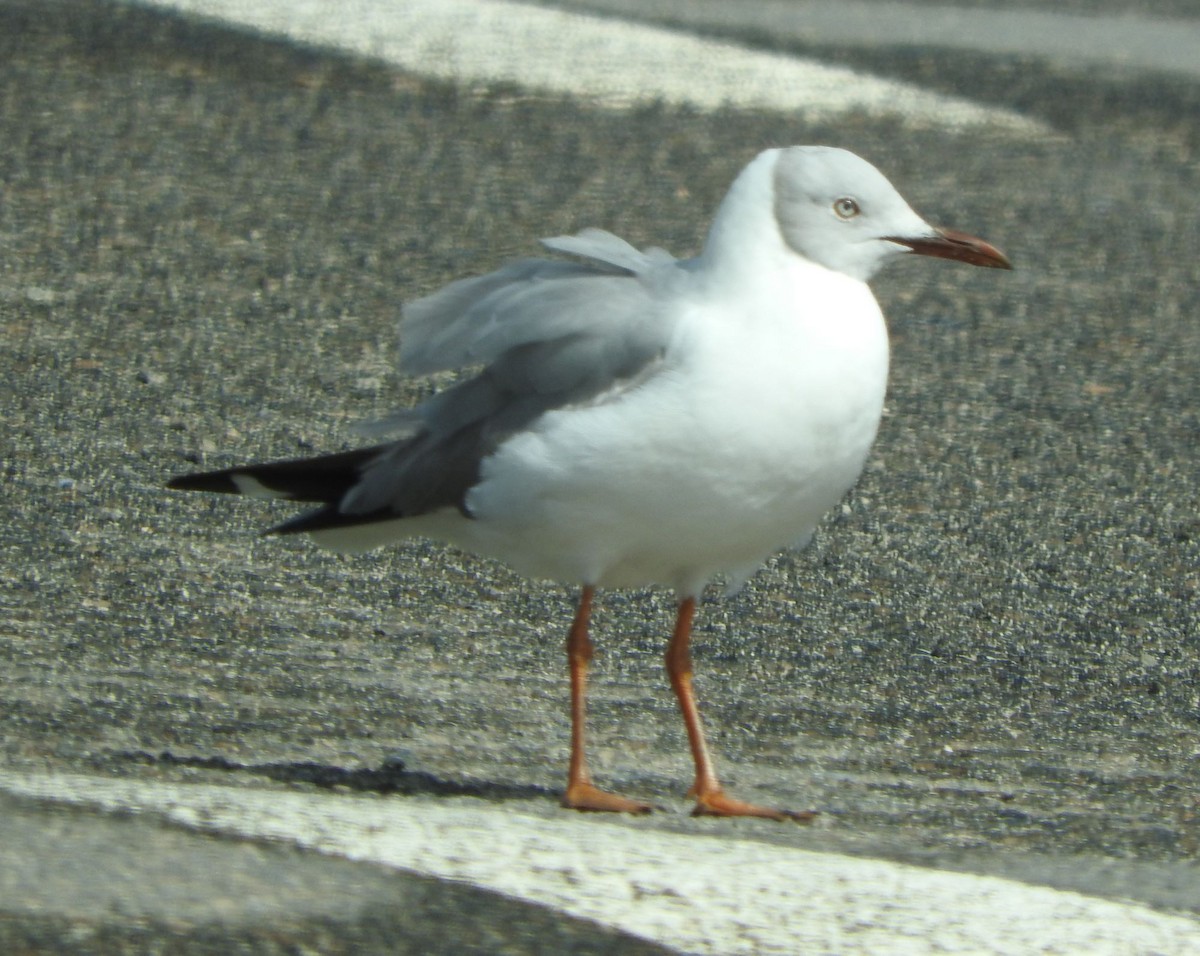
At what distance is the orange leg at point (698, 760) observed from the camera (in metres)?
3.53

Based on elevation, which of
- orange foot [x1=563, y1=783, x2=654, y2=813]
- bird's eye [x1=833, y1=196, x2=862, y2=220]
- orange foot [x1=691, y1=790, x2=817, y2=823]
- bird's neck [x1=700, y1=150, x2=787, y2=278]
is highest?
bird's eye [x1=833, y1=196, x2=862, y2=220]

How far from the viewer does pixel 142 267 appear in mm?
7250

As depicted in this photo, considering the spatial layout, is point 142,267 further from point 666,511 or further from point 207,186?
point 666,511

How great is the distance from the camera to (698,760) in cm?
360

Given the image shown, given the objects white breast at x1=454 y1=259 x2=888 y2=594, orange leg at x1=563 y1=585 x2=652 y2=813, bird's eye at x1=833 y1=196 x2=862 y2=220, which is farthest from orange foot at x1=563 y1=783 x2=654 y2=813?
bird's eye at x1=833 y1=196 x2=862 y2=220

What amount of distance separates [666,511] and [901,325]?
4.07m

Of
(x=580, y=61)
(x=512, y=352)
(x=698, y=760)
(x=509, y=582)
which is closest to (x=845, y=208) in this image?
(x=512, y=352)

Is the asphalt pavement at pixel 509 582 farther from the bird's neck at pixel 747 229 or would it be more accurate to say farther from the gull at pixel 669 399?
the bird's neck at pixel 747 229

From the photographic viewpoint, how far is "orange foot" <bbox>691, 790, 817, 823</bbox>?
11.5 feet

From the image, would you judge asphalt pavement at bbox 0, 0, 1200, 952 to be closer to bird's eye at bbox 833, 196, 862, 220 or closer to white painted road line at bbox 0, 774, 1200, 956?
white painted road line at bbox 0, 774, 1200, 956

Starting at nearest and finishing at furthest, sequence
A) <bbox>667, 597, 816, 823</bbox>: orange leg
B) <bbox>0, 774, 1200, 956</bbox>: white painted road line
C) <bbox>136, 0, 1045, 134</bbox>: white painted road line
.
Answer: <bbox>0, 774, 1200, 956</bbox>: white painted road line, <bbox>667, 597, 816, 823</bbox>: orange leg, <bbox>136, 0, 1045, 134</bbox>: white painted road line

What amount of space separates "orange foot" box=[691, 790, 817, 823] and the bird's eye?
1.01 m

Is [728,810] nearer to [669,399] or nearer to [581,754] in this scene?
[581,754]

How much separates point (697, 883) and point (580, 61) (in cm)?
786
